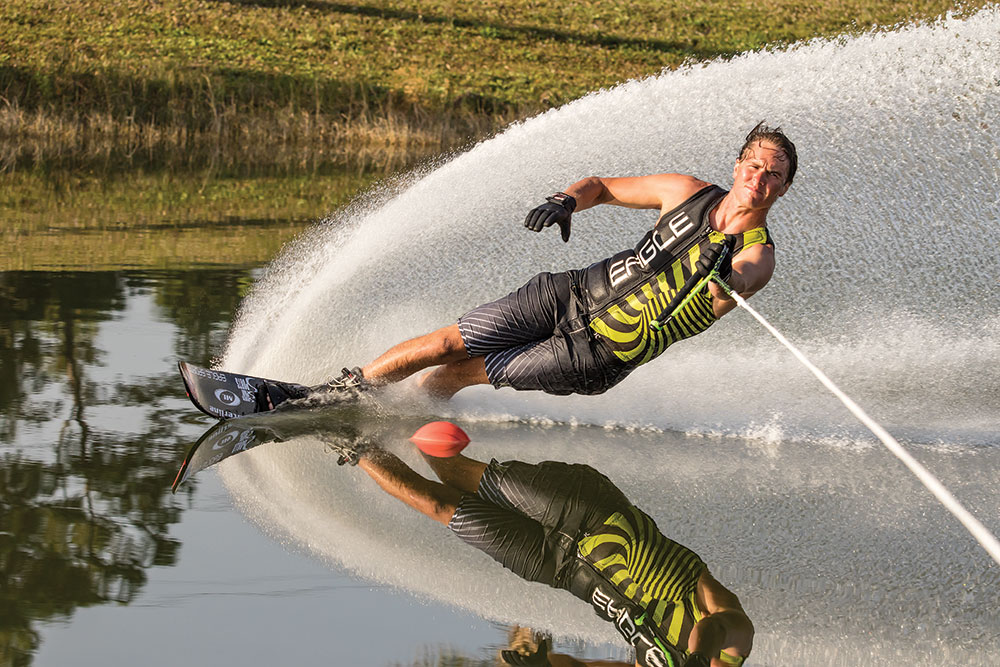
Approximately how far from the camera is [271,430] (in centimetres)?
548

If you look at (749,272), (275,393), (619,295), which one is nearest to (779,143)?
(749,272)

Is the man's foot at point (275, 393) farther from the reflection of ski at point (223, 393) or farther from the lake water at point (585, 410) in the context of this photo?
the lake water at point (585, 410)

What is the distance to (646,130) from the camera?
6.96 meters

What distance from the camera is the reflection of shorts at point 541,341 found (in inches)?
214

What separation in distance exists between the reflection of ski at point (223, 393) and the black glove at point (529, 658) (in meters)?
2.48

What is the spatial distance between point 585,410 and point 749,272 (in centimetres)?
128

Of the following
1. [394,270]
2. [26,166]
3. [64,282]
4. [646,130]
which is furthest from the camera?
[26,166]

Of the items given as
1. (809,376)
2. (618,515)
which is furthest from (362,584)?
(809,376)

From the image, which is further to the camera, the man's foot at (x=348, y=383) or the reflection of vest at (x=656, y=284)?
the man's foot at (x=348, y=383)

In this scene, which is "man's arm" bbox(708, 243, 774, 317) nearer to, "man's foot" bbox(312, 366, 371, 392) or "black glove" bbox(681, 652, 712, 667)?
"man's foot" bbox(312, 366, 371, 392)

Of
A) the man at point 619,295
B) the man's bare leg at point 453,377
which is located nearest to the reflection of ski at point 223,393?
the man at point 619,295

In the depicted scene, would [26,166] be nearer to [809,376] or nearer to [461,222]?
[461,222]

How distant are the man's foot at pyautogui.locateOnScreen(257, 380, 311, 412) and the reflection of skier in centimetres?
55

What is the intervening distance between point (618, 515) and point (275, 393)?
6.08 feet
